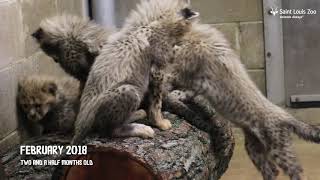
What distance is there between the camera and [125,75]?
6.66 feet

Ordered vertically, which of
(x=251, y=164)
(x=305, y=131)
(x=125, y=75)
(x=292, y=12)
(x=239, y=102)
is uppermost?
(x=292, y=12)

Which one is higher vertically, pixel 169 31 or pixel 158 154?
pixel 169 31

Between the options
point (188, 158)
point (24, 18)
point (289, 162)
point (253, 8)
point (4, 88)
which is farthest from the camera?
point (253, 8)

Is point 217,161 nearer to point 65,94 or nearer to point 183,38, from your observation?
point 183,38

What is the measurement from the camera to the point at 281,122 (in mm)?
2186

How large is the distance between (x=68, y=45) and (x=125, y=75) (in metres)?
0.40

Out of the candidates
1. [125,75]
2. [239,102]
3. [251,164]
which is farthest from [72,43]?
[251,164]

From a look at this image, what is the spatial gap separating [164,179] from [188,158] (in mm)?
206

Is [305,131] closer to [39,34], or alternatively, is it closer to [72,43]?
[72,43]

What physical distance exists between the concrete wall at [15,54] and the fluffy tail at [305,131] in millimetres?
1022

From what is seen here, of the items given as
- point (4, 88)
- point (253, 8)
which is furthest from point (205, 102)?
point (253, 8)

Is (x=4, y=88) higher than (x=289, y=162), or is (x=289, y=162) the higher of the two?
(x=4, y=88)

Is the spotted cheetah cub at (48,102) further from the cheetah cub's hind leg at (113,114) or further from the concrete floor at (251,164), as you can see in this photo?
the concrete floor at (251,164)

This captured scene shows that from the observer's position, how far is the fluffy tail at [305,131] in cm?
219
